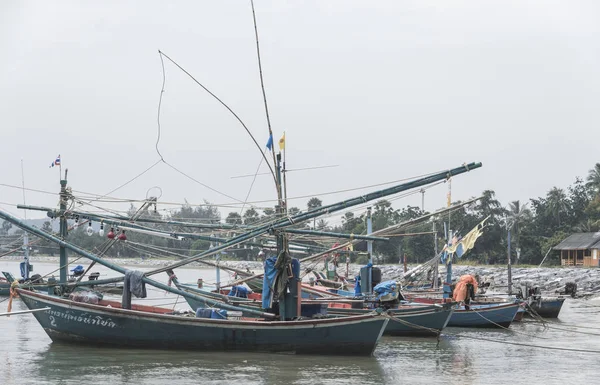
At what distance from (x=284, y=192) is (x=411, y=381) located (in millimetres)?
7218

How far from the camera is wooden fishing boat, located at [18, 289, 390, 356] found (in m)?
17.9

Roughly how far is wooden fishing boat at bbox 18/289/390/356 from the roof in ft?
151

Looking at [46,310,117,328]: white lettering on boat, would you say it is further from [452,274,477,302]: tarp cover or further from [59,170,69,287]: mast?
[452,274,477,302]: tarp cover

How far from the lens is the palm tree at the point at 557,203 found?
7338 centimetres

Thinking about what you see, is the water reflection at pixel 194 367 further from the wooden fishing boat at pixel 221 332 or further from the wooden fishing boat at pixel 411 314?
the wooden fishing boat at pixel 411 314

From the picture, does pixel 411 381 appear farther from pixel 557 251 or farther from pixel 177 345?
pixel 557 251

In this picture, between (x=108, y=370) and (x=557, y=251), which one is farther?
(x=557, y=251)

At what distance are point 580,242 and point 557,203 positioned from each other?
12.7 m

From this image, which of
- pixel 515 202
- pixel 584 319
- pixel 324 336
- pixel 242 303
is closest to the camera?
pixel 324 336

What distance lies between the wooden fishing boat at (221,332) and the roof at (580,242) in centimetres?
4602

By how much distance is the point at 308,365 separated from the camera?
17.3 m

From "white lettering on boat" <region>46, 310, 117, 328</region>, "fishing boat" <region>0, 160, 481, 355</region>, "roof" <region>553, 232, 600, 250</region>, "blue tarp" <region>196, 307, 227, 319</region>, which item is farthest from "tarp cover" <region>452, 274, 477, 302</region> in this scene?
"roof" <region>553, 232, 600, 250</region>

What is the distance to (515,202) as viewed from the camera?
78.8 m

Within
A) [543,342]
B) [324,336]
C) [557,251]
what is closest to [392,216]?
[557,251]
